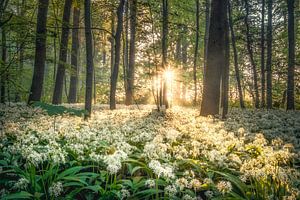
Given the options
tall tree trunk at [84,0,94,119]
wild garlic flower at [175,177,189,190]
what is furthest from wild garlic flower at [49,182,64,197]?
tall tree trunk at [84,0,94,119]

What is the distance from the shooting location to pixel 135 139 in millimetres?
6195

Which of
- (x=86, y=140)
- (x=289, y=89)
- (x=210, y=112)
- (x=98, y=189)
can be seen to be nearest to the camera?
(x=98, y=189)

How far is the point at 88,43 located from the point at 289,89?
12511mm

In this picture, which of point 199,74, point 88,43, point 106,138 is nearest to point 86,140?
point 106,138

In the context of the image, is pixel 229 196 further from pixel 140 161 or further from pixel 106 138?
pixel 106 138

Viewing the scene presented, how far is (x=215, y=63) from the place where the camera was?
12.3m

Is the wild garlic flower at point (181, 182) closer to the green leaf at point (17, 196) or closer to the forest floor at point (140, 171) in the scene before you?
the forest floor at point (140, 171)

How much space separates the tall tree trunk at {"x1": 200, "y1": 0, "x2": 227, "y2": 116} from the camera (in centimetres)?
1231

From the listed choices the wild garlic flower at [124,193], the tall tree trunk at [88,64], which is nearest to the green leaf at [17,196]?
the wild garlic flower at [124,193]

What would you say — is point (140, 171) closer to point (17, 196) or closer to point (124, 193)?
point (124, 193)

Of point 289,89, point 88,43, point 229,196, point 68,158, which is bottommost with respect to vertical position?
point 229,196

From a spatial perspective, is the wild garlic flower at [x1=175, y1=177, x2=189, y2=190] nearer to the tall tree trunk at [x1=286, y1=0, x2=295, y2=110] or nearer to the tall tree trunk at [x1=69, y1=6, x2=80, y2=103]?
the tall tree trunk at [x1=286, y1=0, x2=295, y2=110]

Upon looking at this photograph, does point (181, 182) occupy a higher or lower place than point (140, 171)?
higher

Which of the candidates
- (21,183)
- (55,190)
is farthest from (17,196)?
(55,190)
